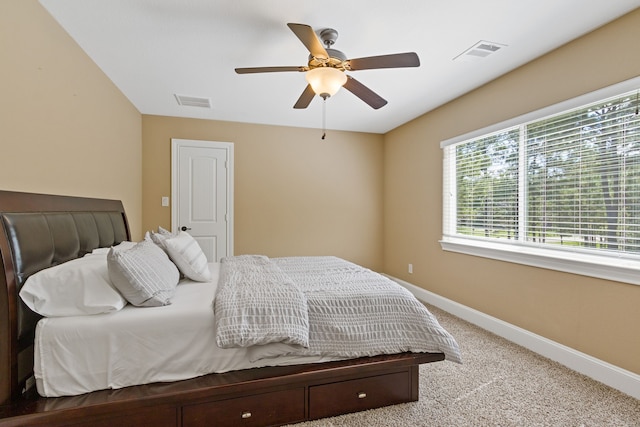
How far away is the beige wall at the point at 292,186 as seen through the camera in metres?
4.12

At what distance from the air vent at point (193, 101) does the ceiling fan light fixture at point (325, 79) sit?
1.85 meters

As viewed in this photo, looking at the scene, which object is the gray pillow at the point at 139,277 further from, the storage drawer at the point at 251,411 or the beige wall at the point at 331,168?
the beige wall at the point at 331,168

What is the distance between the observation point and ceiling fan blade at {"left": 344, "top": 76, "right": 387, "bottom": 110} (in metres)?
2.31

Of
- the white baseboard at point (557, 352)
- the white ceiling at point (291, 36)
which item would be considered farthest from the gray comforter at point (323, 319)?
the white ceiling at point (291, 36)

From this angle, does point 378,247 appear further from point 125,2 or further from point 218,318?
point 125,2

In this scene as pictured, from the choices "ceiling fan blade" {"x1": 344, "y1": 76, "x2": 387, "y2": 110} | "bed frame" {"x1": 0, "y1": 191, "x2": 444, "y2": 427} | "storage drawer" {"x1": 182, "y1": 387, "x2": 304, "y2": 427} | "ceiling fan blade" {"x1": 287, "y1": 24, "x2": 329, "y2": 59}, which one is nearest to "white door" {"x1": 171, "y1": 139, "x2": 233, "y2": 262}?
"bed frame" {"x1": 0, "y1": 191, "x2": 444, "y2": 427}

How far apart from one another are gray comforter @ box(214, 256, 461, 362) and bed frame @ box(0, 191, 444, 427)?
0.09m

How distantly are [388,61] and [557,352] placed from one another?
253cm

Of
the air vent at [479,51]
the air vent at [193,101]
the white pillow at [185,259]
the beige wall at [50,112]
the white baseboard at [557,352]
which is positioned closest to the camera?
the beige wall at [50,112]

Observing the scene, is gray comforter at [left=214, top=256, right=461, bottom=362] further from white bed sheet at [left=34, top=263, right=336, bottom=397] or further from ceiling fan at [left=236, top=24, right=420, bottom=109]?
ceiling fan at [left=236, top=24, right=420, bottom=109]

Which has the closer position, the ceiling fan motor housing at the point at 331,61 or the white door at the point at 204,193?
the ceiling fan motor housing at the point at 331,61

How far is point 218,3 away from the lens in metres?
1.93

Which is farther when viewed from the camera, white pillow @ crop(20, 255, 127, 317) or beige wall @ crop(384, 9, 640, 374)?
beige wall @ crop(384, 9, 640, 374)

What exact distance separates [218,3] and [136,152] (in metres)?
2.53
